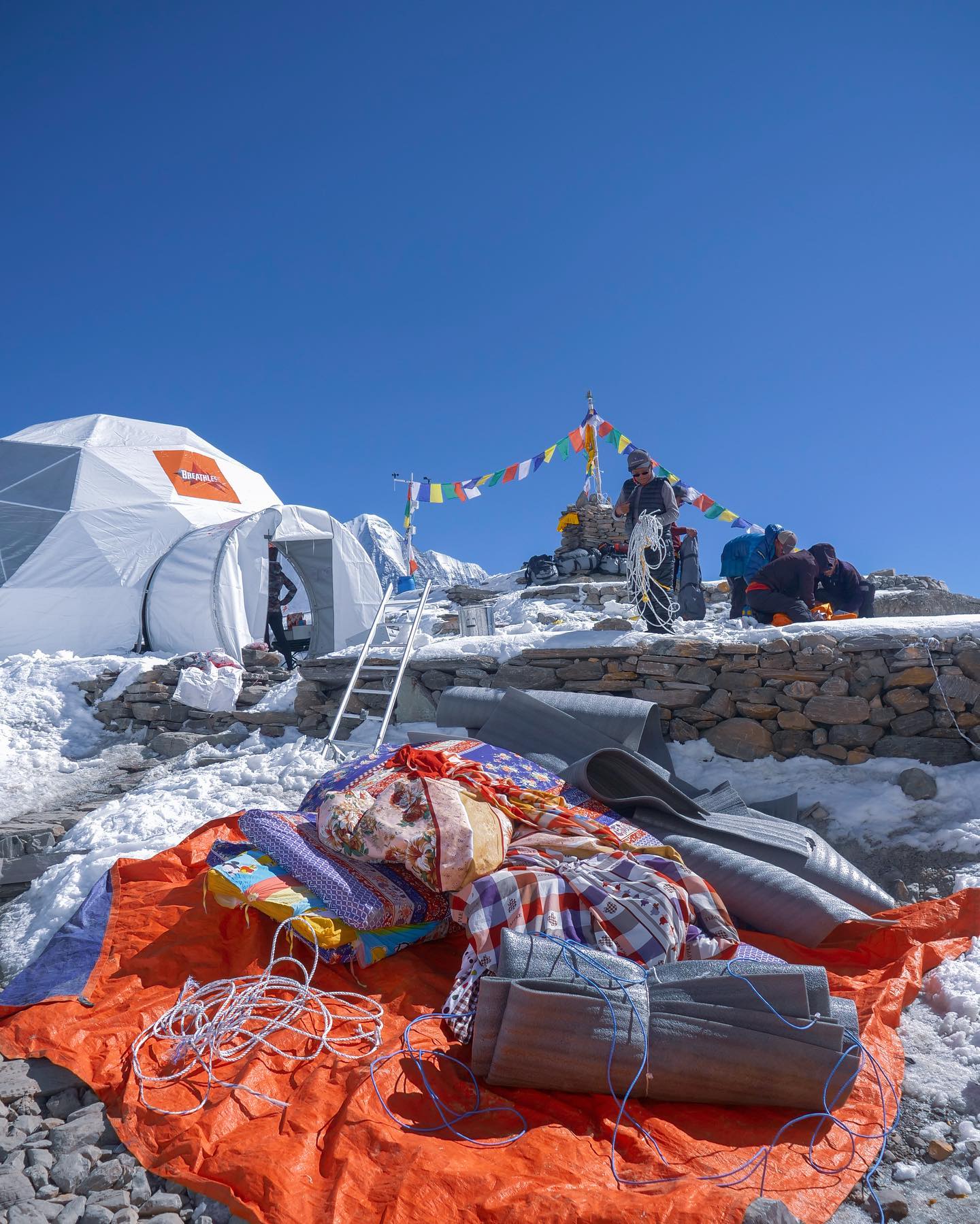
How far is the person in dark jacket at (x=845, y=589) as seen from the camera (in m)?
6.67

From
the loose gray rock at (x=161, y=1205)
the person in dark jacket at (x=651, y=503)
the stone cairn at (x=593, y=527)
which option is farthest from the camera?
the stone cairn at (x=593, y=527)

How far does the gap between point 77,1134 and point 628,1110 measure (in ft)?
4.90

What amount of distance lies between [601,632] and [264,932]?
11.1 ft

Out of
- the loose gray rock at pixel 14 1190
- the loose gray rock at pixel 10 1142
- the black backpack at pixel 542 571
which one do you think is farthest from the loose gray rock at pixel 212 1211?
the black backpack at pixel 542 571

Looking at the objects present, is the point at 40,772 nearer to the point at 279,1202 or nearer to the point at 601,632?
the point at 601,632

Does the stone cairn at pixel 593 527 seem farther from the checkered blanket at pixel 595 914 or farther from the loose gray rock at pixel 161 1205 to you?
the loose gray rock at pixel 161 1205

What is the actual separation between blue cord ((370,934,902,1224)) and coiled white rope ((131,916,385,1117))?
0.76 feet

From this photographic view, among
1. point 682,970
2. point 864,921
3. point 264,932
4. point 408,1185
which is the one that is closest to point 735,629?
point 864,921

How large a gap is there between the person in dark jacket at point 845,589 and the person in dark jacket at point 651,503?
1.44m

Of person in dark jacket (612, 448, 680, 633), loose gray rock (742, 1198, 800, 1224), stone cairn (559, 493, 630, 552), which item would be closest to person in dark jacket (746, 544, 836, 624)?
person in dark jacket (612, 448, 680, 633)

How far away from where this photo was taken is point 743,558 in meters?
8.30

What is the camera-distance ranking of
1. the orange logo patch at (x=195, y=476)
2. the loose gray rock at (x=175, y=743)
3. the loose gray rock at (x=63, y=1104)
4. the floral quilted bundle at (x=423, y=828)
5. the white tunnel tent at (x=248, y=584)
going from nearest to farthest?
1. the loose gray rock at (x=63, y=1104)
2. the floral quilted bundle at (x=423, y=828)
3. the loose gray rock at (x=175, y=743)
4. the white tunnel tent at (x=248, y=584)
5. the orange logo patch at (x=195, y=476)

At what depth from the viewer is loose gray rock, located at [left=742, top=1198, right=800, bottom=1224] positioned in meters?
1.57

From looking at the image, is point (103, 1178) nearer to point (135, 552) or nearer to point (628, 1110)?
point (628, 1110)
